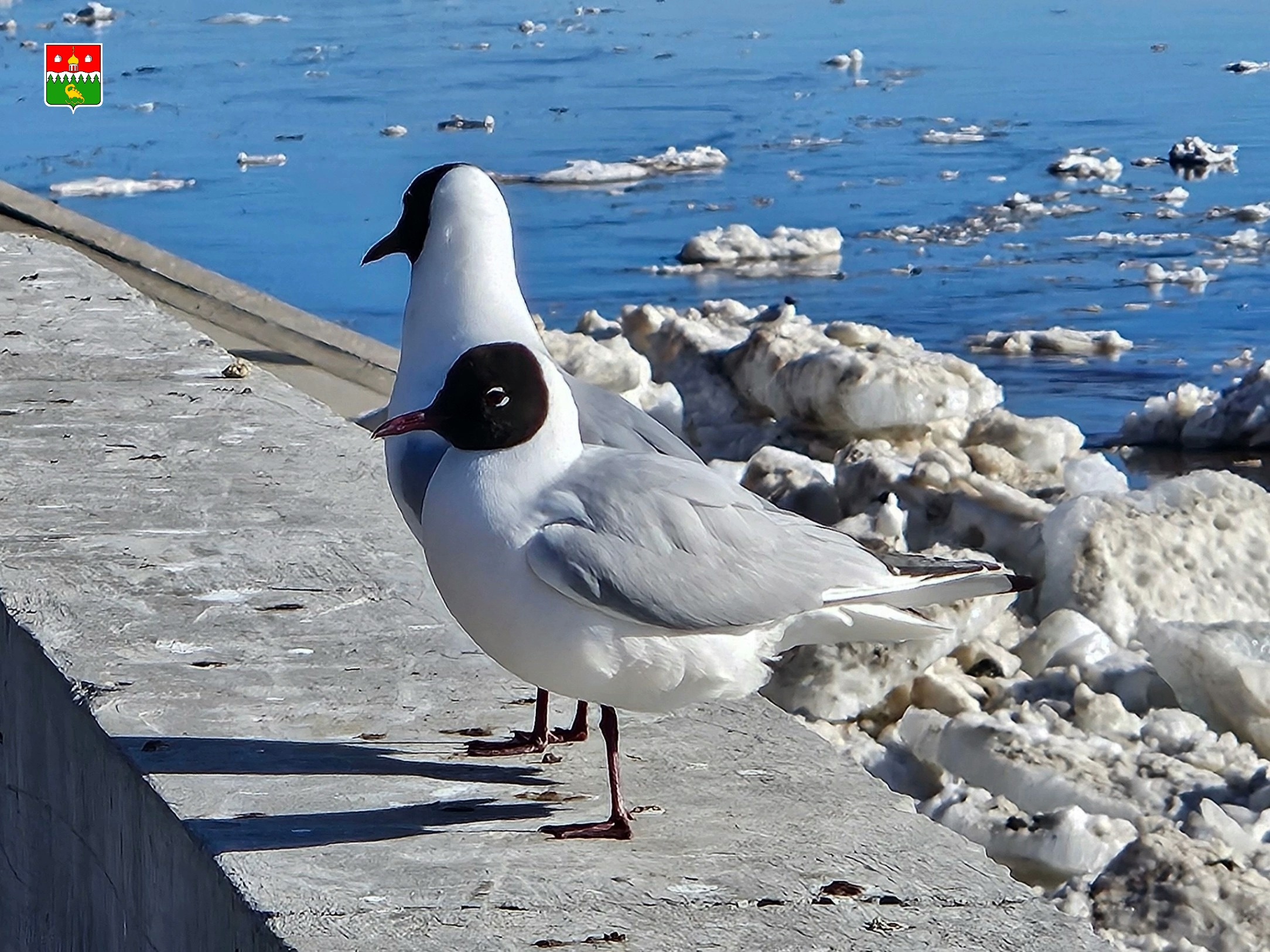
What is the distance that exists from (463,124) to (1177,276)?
20.5ft

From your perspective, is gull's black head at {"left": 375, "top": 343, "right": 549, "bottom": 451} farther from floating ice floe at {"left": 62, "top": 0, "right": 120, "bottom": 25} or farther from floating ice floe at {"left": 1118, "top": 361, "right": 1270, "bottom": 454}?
floating ice floe at {"left": 62, "top": 0, "right": 120, "bottom": 25}

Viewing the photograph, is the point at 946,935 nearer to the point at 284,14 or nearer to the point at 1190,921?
the point at 1190,921

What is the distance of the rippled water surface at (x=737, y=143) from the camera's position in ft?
30.2

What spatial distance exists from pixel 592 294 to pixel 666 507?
699 cm

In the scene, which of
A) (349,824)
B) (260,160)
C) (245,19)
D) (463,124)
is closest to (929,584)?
(349,824)

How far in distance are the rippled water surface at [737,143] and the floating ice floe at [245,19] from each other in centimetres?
60

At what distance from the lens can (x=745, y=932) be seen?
2076 mm

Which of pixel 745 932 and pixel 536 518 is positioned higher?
pixel 536 518

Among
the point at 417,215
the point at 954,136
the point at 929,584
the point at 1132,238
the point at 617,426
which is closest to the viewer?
the point at 929,584

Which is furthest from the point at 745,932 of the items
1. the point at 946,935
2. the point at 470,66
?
the point at 470,66

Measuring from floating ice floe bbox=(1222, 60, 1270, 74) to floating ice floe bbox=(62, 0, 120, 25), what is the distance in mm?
12756

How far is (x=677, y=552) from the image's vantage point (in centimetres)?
231

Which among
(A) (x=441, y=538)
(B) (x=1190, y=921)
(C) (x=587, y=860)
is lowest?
(B) (x=1190, y=921)

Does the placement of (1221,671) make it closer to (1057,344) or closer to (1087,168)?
(1057,344)
